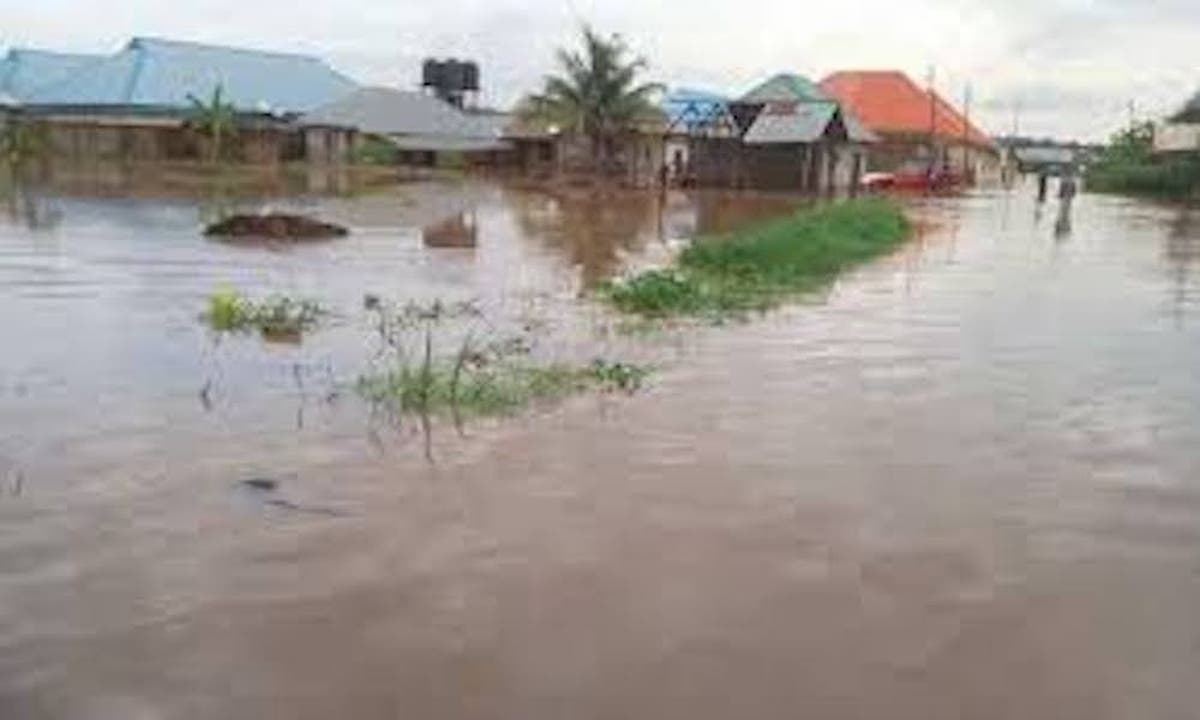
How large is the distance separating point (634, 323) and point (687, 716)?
35.8 ft

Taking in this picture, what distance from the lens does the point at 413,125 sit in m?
67.7

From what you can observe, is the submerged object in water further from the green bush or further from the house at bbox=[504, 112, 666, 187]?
the green bush

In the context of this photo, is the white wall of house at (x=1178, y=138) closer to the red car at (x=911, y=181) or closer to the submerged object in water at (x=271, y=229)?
the red car at (x=911, y=181)

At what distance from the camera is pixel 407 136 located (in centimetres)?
6738

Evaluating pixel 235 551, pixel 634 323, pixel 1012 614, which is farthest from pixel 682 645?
pixel 634 323

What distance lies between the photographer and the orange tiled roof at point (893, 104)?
79000mm

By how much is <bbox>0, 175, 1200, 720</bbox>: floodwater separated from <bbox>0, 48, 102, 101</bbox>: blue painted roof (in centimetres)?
5832

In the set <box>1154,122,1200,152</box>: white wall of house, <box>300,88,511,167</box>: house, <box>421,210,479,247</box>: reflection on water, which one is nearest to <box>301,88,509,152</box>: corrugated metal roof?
<box>300,88,511,167</box>: house

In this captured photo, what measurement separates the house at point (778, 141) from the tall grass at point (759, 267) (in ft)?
77.0

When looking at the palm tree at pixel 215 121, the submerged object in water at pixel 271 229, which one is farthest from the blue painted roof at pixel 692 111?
the submerged object in water at pixel 271 229

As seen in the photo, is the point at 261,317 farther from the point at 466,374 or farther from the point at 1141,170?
the point at 1141,170

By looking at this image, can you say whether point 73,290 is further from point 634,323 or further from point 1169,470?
point 1169,470

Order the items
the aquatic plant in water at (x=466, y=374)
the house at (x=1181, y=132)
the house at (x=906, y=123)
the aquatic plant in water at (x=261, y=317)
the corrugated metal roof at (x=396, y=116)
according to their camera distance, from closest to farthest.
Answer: the aquatic plant in water at (x=466, y=374), the aquatic plant in water at (x=261, y=317), the house at (x=1181, y=132), the corrugated metal roof at (x=396, y=116), the house at (x=906, y=123)

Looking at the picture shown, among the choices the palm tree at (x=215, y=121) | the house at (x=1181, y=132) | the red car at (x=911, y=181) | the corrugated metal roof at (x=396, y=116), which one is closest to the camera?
the palm tree at (x=215, y=121)
